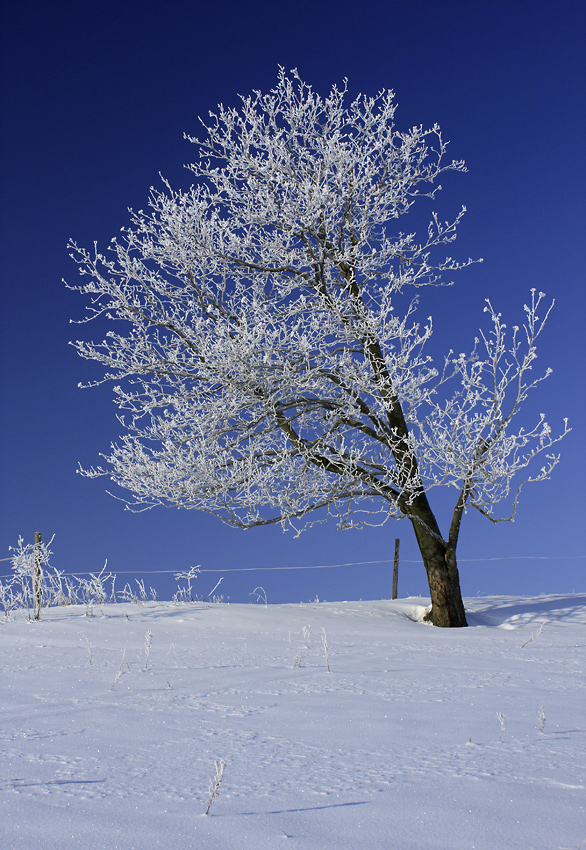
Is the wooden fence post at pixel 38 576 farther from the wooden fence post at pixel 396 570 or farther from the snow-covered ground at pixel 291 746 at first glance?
the wooden fence post at pixel 396 570

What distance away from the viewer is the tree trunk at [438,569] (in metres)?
9.73

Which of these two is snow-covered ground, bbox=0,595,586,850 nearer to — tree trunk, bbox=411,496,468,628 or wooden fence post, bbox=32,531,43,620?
wooden fence post, bbox=32,531,43,620

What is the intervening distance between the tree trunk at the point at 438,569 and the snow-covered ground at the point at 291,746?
3.68 meters

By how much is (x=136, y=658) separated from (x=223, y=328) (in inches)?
193

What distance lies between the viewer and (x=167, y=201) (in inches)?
406

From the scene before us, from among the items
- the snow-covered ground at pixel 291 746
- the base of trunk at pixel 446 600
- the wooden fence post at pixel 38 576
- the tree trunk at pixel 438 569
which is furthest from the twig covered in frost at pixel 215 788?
the base of trunk at pixel 446 600

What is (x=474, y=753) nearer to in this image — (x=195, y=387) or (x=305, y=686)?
(x=305, y=686)

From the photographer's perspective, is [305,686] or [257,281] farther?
[257,281]

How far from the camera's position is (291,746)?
9.25 feet

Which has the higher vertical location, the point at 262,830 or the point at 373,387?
the point at 373,387

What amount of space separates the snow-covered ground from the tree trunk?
368cm

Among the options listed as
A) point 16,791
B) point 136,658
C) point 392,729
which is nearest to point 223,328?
point 136,658

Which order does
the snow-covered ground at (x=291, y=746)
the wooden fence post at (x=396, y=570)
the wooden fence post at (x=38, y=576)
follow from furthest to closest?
1. the wooden fence post at (x=396, y=570)
2. the wooden fence post at (x=38, y=576)
3. the snow-covered ground at (x=291, y=746)

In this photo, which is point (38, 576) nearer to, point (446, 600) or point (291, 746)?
point (446, 600)
